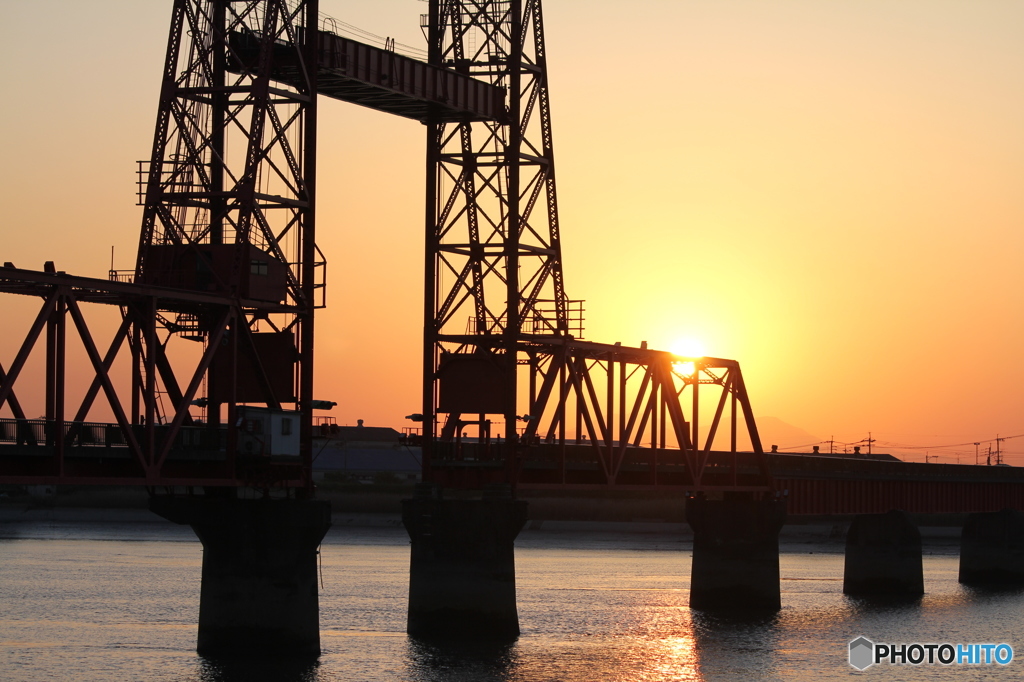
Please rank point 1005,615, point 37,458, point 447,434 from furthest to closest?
point 1005,615, point 447,434, point 37,458

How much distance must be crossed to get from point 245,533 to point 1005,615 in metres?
55.8

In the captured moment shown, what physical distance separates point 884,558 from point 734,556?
820 inches

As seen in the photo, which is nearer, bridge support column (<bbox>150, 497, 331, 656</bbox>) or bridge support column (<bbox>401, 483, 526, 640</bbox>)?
bridge support column (<bbox>150, 497, 331, 656</bbox>)

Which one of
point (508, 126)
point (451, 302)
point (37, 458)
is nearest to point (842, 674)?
point (451, 302)

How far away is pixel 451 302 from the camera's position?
76938 mm

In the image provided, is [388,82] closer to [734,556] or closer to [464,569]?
[464,569]

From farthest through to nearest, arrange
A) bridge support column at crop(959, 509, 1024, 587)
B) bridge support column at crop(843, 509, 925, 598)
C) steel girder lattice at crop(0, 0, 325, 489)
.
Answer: bridge support column at crop(959, 509, 1024, 587)
bridge support column at crop(843, 509, 925, 598)
steel girder lattice at crop(0, 0, 325, 489)

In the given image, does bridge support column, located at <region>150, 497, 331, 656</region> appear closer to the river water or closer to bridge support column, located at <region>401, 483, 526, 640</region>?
the river water

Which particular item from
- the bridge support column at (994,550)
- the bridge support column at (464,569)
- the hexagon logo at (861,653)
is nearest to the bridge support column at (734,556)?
the hexagon logo at (861,653)

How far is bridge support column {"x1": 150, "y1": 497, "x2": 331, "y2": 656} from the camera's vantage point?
2298 inches

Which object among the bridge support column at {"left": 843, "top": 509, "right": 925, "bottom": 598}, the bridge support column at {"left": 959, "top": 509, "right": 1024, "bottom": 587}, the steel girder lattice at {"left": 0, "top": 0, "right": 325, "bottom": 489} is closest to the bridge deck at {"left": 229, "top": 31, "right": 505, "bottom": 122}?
the steel girder lattice at {"left": 0, "top": 0, "right": 325, "bottom": 489}

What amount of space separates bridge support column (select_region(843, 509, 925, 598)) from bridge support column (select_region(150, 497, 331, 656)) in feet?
193

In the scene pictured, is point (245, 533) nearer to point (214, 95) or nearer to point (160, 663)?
point (160, 663)

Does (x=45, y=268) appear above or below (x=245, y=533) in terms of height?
above
